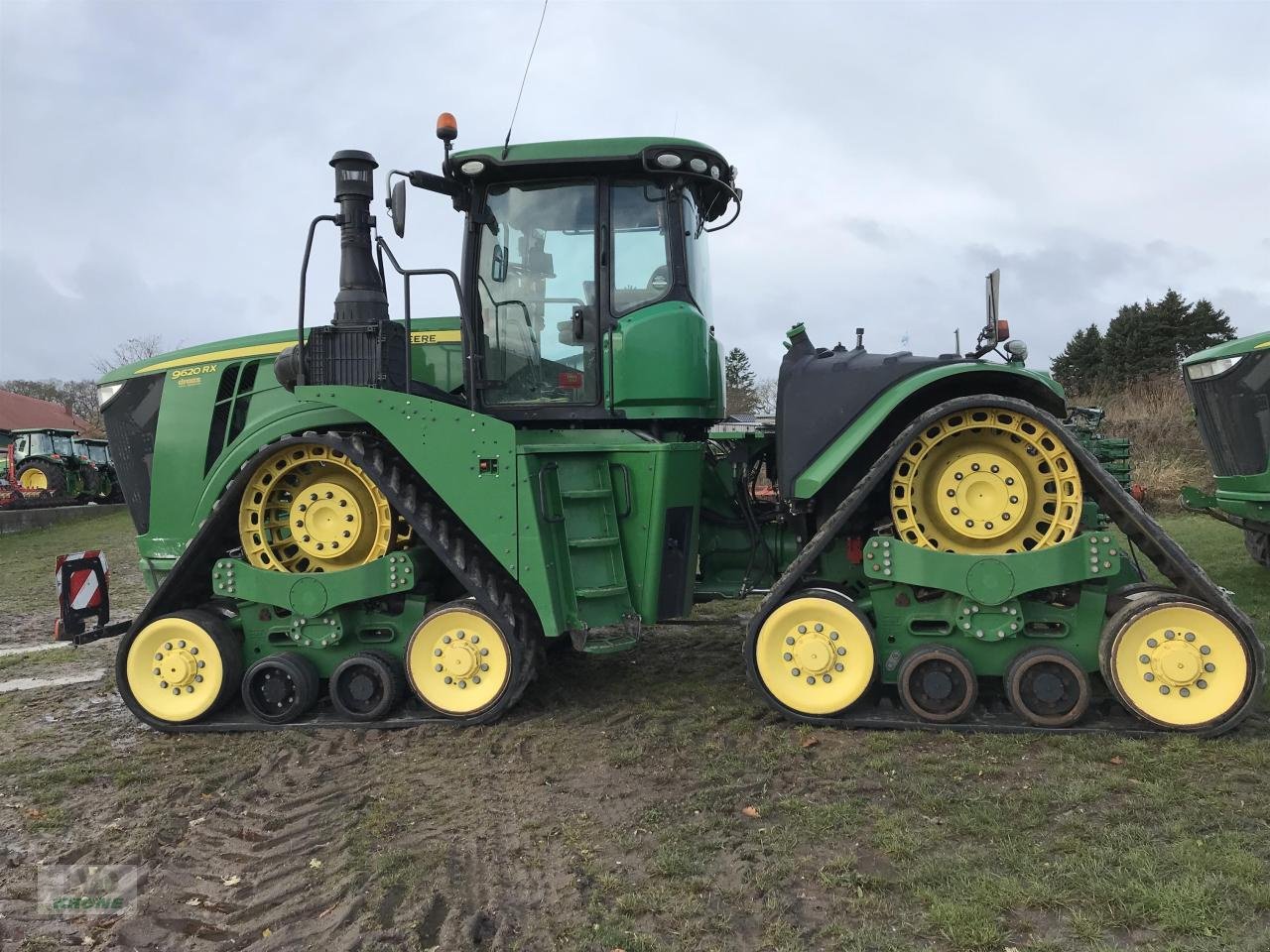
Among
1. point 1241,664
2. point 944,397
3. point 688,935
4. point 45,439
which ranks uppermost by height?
point 45,439

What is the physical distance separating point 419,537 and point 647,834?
2379mm

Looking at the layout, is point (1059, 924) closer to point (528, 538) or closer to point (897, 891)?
point (897, 891)

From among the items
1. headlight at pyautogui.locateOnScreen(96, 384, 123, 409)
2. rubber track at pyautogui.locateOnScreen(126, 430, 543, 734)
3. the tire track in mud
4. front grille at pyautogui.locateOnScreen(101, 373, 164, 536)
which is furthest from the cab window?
headlight at pyautogui.locateOnScreen(96, 384, 123, 409)

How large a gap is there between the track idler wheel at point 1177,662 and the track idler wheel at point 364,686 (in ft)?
12.5

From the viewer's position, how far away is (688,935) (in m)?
2.78

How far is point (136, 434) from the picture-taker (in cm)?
592

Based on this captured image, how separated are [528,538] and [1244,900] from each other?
11.1ft

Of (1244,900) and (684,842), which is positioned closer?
(1244,900)

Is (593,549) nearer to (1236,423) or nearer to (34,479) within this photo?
(1236,423)

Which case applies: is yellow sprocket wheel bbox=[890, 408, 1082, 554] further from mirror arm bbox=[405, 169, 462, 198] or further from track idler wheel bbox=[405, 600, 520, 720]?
mirror arm bbox=[405, 169, 462, 198]

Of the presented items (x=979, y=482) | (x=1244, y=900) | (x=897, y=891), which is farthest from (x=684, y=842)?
(x=979, y=482)

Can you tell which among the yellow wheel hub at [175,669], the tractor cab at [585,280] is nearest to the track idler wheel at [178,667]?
the yellow wheel hub at [175,669]

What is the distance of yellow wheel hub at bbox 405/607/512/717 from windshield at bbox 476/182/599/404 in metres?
1.36

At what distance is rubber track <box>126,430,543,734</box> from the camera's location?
15.7 feet
